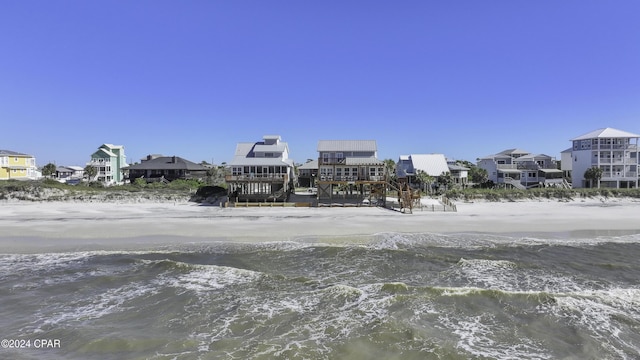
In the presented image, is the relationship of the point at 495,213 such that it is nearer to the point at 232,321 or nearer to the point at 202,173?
the point at 232,321

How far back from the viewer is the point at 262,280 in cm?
1577

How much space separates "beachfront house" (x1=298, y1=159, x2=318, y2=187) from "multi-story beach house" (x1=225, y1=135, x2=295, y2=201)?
15354mm

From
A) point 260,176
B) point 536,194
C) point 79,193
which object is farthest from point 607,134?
point 79,193

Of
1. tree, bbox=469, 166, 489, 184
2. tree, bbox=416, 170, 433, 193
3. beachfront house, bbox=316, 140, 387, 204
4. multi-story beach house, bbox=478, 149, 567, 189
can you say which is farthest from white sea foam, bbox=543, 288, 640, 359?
multi-story beach house, bbox=478, 149, 567, 189

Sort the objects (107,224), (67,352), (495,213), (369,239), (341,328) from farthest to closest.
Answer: (495,213)
(107,224)
(369,239)
(341,328)
(67,352)

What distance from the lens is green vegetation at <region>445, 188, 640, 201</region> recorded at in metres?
45.9

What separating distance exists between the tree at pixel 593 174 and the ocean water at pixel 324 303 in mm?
38670

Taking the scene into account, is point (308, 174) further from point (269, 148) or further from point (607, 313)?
point (607, 313)

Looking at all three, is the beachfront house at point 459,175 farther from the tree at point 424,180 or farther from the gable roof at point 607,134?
the gable roof at point 607,134

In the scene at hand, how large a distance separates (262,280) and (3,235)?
2138 cm

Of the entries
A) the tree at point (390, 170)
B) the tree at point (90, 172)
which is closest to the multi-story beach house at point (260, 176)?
the tree at point (390, 170)

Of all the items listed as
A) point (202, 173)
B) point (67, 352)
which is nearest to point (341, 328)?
point (67, 352)

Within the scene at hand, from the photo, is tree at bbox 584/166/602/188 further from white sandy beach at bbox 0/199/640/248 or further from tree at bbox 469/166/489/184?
tree at bbox 469/166/489/184

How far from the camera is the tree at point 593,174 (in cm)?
5266
